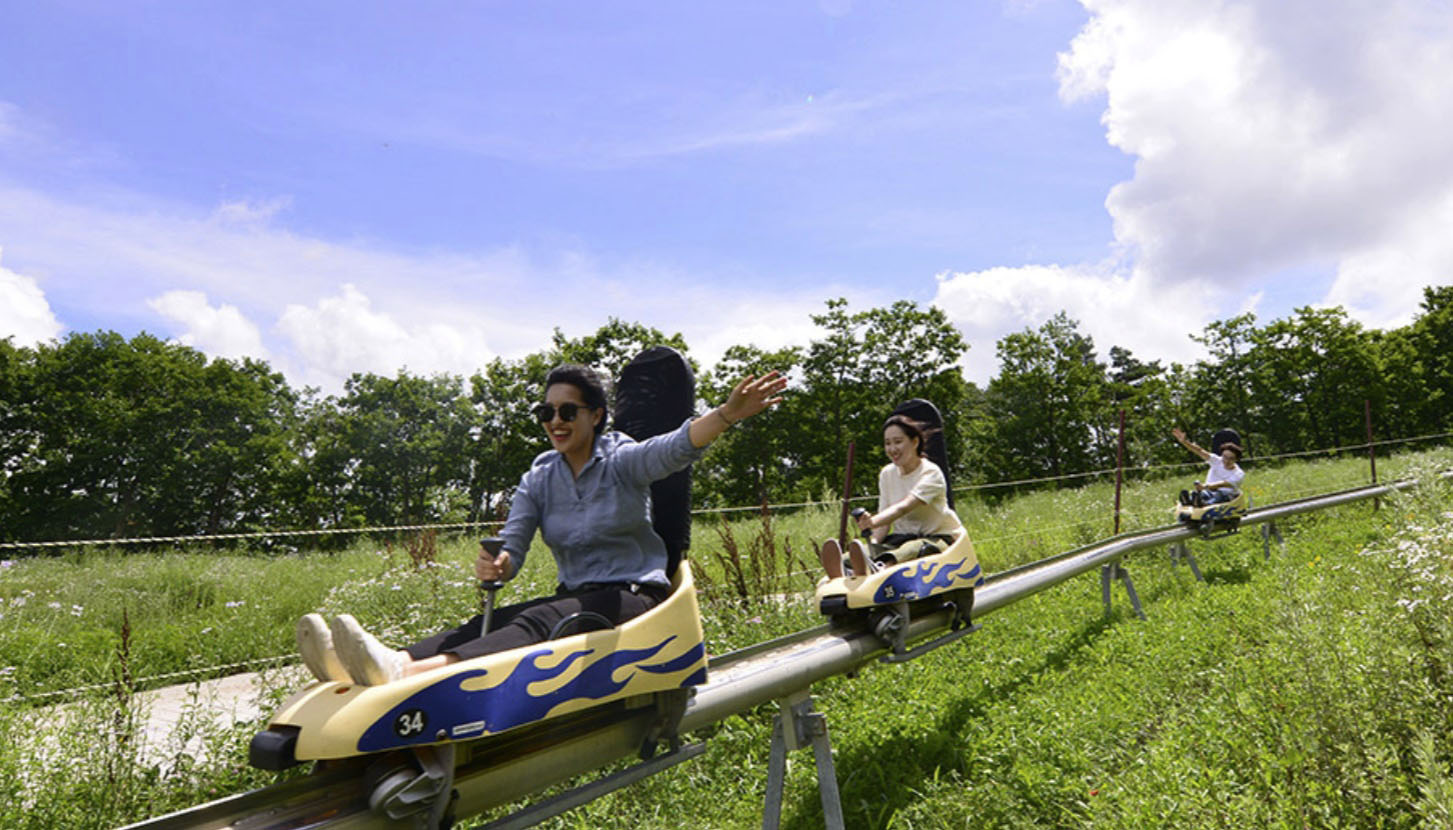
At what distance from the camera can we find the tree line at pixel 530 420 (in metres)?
31.8

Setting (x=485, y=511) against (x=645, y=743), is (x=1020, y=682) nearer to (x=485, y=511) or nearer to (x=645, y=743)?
(x=645, y=743)

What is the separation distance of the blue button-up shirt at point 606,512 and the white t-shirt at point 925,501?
2.45 m

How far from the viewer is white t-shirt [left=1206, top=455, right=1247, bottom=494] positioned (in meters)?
9.55

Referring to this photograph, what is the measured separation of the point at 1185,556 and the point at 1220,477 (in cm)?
158

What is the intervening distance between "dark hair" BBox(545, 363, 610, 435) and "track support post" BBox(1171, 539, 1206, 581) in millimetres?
7249

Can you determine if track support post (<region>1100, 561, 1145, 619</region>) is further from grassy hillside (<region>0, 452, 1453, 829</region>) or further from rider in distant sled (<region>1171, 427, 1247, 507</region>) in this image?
rider in distant sled (<region>1171, 427, 1247, 507</region>)

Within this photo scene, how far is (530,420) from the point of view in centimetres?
3284

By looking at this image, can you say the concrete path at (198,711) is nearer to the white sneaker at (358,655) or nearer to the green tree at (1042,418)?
the white sneaker at (358,655)

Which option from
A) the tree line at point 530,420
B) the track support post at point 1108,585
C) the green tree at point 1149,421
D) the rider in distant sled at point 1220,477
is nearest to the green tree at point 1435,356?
the tree line at point 530,420

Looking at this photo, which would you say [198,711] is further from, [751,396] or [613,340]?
[613,340]

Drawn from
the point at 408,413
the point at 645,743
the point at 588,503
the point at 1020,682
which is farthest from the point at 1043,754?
the point at 408,413

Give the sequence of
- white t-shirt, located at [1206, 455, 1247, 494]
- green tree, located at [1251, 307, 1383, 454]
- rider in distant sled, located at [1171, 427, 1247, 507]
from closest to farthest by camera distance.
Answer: rider in distant sled, located at [1171, 427, 1247, 507] → white t-shirt, located at [1206, 455, 1247, 494] → green tree, located at [1251, 307, 1383, 454]

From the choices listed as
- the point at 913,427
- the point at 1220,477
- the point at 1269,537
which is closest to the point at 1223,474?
the point at 1220,477

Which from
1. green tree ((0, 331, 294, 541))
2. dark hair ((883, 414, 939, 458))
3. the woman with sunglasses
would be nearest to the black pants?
the woman with sunglasses
